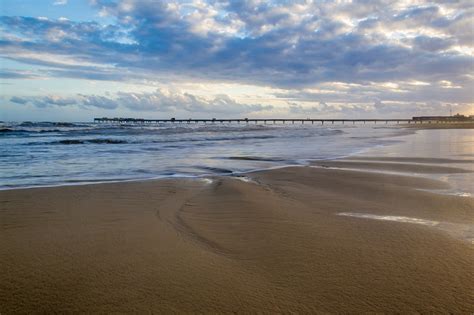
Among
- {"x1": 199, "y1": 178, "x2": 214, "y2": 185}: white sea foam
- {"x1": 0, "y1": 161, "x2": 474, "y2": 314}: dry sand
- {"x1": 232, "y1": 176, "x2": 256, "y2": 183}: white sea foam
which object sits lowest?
{"x1": 0, "y1": 161, "x2": 474, "y2": 314}: dry sand

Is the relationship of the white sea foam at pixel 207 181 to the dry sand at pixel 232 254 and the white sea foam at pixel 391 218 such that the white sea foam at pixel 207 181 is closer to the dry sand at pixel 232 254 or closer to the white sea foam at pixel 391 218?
the dry sand at pixel 232 254

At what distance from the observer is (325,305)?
2.24 meters

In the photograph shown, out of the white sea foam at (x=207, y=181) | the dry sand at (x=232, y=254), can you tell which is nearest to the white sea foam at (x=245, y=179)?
the white sea foam at (x=207, y=181)

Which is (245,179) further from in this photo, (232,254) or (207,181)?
(232,254)

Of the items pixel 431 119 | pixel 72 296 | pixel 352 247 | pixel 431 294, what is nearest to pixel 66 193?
pixel 72 296

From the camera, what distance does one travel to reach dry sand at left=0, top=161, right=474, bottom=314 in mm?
2318

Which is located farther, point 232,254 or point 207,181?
point 207,181

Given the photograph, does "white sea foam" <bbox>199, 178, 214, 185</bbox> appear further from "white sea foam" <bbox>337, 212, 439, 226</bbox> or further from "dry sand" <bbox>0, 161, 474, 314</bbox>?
"white sea foam" <bbox>337, 212, 439, 226</bbox>

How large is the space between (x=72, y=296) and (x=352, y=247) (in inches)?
95.4

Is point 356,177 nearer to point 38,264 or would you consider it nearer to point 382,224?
point 382,224

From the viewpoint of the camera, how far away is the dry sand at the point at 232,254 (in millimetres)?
2318

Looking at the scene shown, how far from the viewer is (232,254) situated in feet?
10.2

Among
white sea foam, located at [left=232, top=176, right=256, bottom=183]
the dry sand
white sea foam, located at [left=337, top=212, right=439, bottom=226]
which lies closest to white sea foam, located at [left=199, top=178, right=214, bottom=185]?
white sea foam, located at [left=232, top=176, right=256, bottom=183]

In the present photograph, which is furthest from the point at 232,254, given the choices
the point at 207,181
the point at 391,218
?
the point at 207,181
